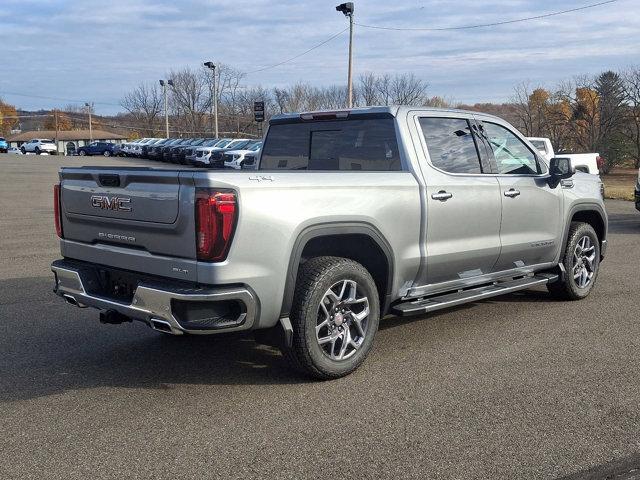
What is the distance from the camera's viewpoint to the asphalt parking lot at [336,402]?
3479 millimetres

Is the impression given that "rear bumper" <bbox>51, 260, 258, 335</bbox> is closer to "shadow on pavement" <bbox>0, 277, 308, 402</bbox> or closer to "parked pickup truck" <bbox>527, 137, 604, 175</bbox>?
"shadow on pavement" <bbox>0, 277, 308, 402</bbox>

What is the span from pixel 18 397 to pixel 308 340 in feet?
6.37

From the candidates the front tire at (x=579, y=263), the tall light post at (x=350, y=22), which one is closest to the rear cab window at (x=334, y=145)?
the front tire at (x=579, y=263)

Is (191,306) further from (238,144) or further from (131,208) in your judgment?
(238,144)

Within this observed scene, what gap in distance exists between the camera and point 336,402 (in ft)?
14.0

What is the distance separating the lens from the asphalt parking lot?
11.4 feet

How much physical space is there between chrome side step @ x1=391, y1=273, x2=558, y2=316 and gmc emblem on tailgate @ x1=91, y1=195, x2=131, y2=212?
2.14 metres

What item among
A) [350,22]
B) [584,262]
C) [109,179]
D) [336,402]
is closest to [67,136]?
[350,22]

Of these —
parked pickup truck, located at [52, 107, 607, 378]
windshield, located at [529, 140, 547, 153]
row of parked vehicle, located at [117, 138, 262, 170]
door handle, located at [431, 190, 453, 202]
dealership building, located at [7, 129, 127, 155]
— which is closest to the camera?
parked pickup truck, located at [52, 107, 607, 378]

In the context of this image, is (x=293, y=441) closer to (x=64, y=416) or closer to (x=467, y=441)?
(x=467, y=441)

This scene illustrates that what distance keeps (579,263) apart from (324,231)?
146 inches

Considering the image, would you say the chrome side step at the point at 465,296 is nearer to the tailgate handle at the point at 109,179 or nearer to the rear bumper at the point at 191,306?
the rear bumper at the point at 191,306

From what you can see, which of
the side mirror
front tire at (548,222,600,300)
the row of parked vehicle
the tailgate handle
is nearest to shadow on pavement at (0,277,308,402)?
the tailgate handle

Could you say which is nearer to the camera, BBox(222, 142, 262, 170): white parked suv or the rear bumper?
the rear bumper
